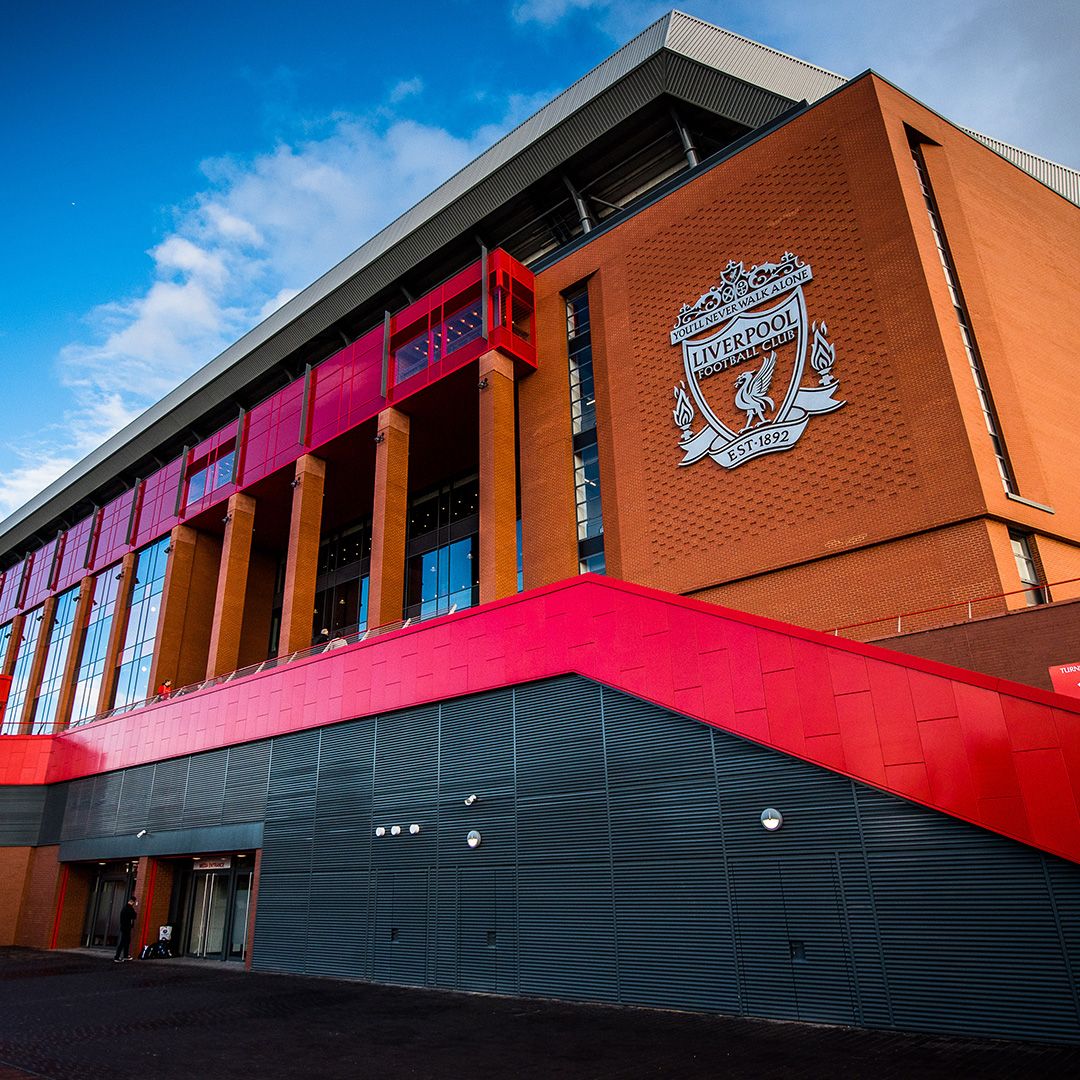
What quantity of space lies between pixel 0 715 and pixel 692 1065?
5077cm

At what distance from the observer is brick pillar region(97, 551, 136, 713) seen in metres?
39.8

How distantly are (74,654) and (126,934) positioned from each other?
26429 mm

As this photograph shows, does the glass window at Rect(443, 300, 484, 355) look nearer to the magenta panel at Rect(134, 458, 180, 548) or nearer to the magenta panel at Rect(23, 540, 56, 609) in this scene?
the magenta panel at Rect(134, 458, 180, 548)

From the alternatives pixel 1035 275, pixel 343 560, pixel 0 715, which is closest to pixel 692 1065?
pixel 1035 275

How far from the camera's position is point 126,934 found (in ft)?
74.3

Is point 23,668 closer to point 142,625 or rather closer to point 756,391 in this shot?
point 142,625

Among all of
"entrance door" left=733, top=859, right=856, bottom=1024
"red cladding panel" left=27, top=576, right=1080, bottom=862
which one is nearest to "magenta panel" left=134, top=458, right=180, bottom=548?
"red cladding panel" left=27, top=576, right=1080, bottom=862

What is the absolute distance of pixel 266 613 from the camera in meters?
40.3

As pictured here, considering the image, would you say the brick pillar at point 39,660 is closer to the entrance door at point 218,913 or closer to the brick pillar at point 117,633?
the brick pillar at point 117,633

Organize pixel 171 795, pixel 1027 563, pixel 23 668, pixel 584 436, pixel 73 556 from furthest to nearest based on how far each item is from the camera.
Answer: pixel 23 668 → pixel 73 556 → pixel 584 436 → pixel 171 795 → pixel 1027 563

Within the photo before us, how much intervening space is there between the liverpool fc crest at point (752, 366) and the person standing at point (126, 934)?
21.1 metres

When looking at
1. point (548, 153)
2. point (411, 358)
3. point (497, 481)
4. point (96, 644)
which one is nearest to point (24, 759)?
point (96, 644)

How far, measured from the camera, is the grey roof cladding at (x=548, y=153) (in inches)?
1046

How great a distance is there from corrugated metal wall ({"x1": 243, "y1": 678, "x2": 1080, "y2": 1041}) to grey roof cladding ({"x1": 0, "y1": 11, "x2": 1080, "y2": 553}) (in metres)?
22.6
